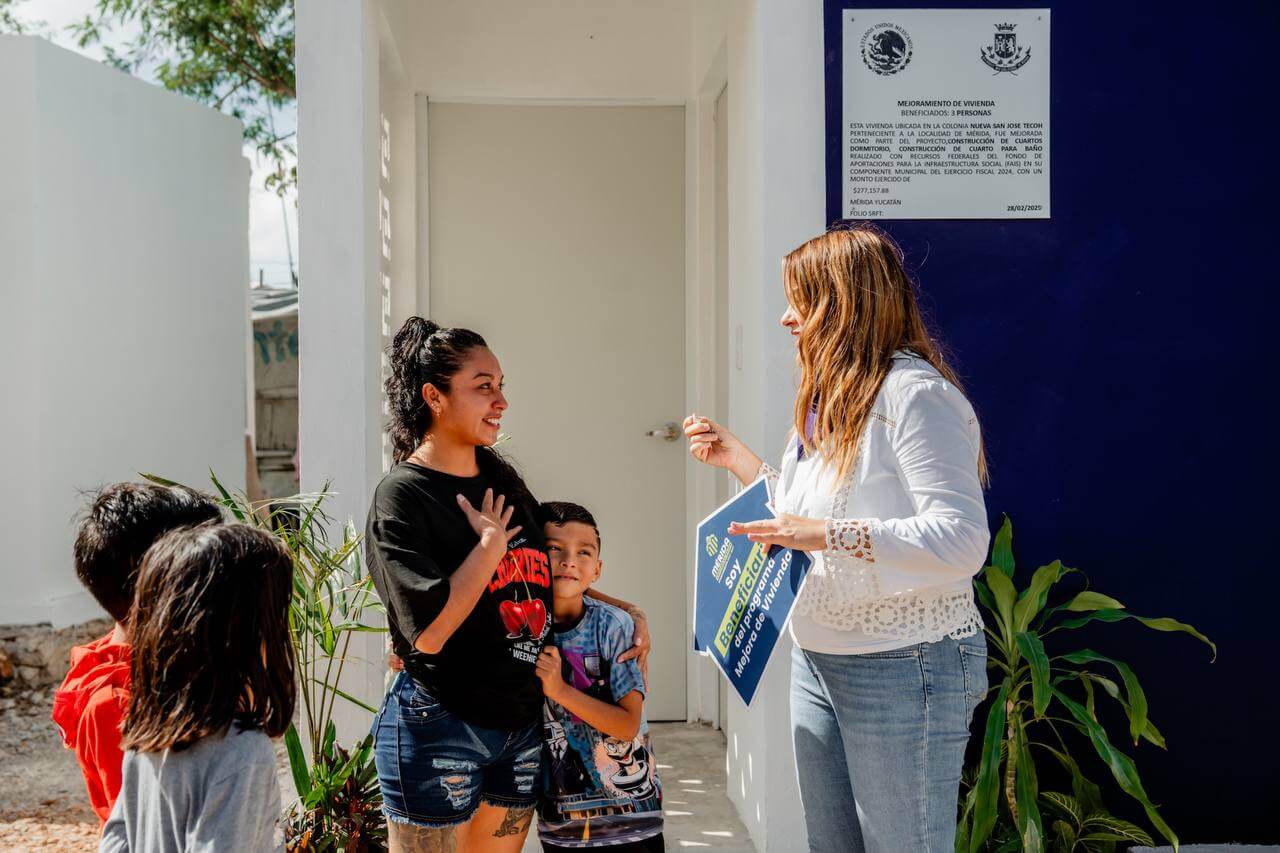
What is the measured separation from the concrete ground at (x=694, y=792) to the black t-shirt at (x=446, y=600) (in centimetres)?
142

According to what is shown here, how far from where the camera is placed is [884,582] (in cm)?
186

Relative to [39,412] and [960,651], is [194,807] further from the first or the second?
[39,412]

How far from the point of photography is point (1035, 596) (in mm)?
2846

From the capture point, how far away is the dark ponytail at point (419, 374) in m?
2.20

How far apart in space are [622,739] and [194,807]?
3.32 ft

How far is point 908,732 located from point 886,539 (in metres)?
0.35

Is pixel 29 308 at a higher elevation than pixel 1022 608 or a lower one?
higher

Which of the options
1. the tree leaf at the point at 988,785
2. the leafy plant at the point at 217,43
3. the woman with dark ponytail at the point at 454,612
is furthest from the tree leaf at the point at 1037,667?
the leafy plant at the point at 217,43

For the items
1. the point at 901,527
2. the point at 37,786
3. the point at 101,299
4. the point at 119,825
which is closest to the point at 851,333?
the point at 901,527

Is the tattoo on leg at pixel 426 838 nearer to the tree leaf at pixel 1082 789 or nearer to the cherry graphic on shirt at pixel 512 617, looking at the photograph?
the cherry graphic on shirt at pixel 512 617

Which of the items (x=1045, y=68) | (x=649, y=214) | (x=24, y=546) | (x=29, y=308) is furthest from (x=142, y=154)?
(x=1045, y=68)

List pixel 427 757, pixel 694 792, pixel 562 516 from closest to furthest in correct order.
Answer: pixel 427 757, pixel 562 516, pixel 694 792

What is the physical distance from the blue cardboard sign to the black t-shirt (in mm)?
355

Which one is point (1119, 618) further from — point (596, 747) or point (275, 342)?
point (275, 342)
